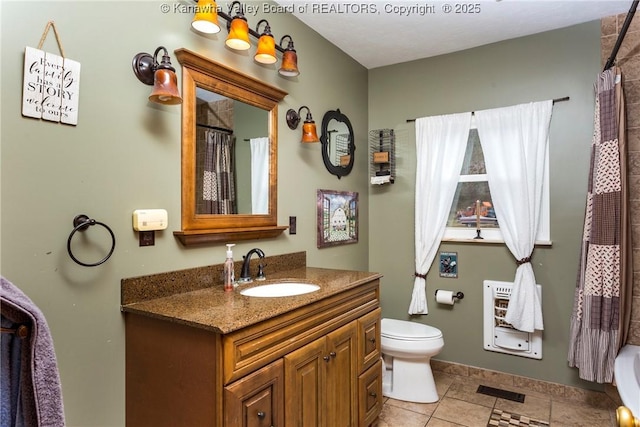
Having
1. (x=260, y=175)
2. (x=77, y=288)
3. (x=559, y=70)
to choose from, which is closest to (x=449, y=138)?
(x=559, y=70)

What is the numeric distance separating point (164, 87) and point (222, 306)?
0.87 metres

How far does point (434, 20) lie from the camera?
2484 mm

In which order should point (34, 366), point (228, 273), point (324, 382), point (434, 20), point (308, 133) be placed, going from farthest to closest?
1. point (434, 20)
2. point (308, 133)
3. point (228, 273)
4. point (324, 382)
5. point (34, 366)

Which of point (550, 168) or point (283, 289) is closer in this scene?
point (283, 289)

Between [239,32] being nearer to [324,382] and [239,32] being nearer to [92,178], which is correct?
[92,178]

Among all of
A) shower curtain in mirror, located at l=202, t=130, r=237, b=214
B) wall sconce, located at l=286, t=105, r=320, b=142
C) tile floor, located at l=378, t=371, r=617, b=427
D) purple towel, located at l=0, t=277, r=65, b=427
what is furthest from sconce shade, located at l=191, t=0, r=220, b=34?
tile floor, located at l=378, t=371, r=617, b=427

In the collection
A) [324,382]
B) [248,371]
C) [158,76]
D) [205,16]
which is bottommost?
[324,382]

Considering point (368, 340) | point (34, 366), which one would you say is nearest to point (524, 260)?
point (368, 340)

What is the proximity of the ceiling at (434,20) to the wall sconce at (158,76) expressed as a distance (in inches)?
43.2

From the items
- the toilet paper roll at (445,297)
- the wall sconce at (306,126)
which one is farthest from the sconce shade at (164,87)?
the toilet paper roll at (445,297)

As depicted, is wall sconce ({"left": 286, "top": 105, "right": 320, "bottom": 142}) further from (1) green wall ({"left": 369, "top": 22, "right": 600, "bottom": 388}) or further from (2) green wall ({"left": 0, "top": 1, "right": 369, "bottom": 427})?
(1) green wall ({"left": 369, "top": 22, "right": 600, "bottom": 388})

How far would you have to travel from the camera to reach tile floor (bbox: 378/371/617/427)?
7.49 ft

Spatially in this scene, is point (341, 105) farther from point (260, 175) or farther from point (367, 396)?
point (367, 396)

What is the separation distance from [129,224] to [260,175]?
0.81 meters
